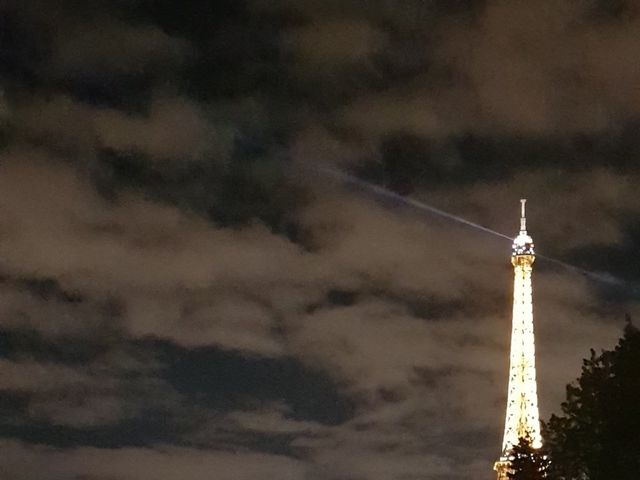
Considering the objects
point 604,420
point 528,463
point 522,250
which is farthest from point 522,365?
point 604,420

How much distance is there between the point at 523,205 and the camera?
10531 centimetres

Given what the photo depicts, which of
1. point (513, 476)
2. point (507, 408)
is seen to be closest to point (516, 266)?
point (507, 408)

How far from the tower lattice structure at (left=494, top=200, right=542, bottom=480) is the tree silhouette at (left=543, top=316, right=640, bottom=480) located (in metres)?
50.6

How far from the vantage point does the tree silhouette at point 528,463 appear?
41.9 meters

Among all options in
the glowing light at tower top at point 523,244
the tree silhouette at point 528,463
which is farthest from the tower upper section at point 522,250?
the tree silhouette at point 528,463

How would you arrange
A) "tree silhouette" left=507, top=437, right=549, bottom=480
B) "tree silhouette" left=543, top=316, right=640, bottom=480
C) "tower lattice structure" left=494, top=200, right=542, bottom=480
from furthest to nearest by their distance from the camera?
1. "tower lattice structure" left=494, top=200, right=542, bottom=480
2. "tree silhouette" left=507, top=437, right=549, bottom=480
3. "tree silhouette" left=543, top=316, right=640, bottom=480

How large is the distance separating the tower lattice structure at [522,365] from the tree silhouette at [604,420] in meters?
50.6

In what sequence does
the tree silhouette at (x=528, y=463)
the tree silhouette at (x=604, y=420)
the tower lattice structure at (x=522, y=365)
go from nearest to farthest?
the tree silhouette at (x=604, y=420), the tree silhouette at (x=528, y=463), the tower lattice structure at (x=522, y=365)

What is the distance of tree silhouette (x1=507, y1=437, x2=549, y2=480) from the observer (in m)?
41.9

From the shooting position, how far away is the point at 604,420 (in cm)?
3538

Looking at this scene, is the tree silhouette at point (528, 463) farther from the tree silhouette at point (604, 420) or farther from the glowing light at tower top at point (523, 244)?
the glowing light at tower top at point (523, 244)

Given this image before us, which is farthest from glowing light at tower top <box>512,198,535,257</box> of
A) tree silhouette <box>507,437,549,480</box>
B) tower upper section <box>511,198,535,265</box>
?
tree silhouette <box>507,437,549,480</box>

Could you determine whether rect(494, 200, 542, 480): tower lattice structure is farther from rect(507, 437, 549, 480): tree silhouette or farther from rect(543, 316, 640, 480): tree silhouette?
rect(543, 316, 640, 480): tree silhouette

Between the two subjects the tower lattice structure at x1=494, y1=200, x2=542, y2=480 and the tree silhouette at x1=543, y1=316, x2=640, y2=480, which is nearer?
the tree silhouette at x1=543, y1=316, x2=640, y2=480
